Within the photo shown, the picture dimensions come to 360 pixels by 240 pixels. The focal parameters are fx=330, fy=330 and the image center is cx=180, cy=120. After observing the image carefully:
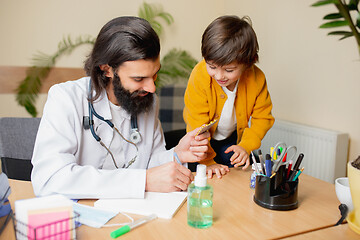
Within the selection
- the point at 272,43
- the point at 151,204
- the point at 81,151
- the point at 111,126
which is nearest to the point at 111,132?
the point at 111,126

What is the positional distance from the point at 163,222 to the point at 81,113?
2.15 feet

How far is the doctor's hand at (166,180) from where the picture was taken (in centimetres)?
117

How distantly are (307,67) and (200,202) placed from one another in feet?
6.99

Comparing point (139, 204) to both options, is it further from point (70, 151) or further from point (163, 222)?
point (70, 151)

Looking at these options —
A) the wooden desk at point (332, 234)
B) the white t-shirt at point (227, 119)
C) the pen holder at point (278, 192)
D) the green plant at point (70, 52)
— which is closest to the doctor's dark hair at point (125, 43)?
the white t-shirt at point (227, 119)

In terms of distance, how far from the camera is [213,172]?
1.41 metres

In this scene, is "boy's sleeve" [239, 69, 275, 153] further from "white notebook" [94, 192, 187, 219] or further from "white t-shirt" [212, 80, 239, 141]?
"white notebook" [94, 192, 187, 219]

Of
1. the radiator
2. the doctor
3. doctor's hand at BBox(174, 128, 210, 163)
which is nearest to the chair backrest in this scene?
the doctor

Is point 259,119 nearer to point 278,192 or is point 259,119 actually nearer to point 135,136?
point 135,136

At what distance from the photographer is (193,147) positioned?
140cm

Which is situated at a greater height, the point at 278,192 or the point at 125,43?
the point at 125,43

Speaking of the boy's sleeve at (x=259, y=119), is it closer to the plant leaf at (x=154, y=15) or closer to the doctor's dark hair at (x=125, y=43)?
the doctor's dark hair at (x=125, y=43)

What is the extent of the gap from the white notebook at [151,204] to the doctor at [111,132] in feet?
0.09

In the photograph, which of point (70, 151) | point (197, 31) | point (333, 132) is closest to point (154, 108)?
point (70, 151)
